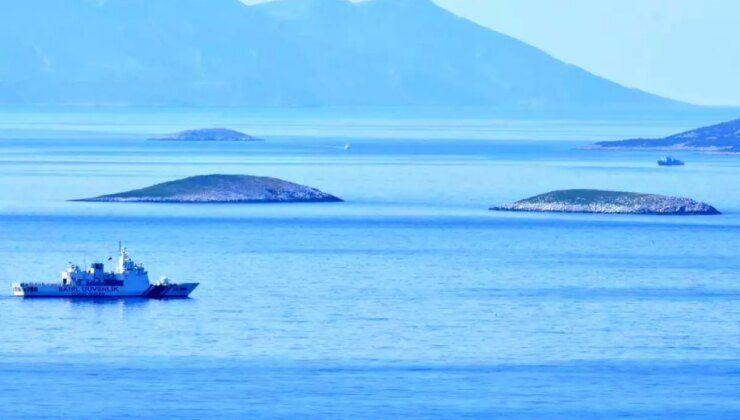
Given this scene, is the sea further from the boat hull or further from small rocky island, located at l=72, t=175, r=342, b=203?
small rocky island, located at l=72, t=175, r=342, b=203

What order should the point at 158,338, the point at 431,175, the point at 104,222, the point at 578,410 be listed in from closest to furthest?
the point at 578,410 → the point at 158,338 → the point at 104,222 → the point at 431,175

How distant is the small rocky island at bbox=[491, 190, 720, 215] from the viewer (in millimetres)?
116250

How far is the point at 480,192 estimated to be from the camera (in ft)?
463

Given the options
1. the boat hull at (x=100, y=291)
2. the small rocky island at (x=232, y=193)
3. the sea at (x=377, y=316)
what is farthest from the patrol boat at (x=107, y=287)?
the small rocky island at (x=232, y=193)

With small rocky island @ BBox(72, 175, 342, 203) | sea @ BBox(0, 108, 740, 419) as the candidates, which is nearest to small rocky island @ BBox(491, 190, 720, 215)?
sea @ BBox(0, 108, 740, 419)

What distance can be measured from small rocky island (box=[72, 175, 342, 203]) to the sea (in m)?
1.60

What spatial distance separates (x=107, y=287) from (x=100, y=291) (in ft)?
1.08

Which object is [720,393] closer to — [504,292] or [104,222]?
[504,292]

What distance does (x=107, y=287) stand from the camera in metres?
70.8

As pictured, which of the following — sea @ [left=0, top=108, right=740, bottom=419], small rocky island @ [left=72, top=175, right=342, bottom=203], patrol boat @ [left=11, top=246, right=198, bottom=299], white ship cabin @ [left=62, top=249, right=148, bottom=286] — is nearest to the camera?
sea @ [left=0, top=108, right=740, bottom=419]

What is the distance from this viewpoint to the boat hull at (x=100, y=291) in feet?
230

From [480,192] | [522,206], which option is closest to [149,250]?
[522,206]

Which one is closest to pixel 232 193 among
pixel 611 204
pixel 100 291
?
pixel 611 204

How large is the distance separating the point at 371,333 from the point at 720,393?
14031 millimetres
